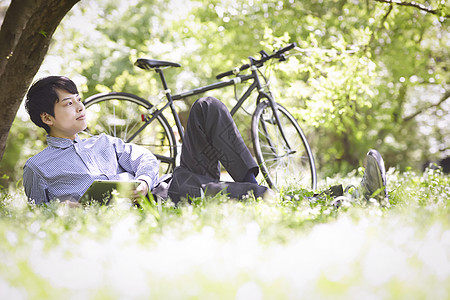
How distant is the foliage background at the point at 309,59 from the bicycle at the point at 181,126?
123 cm

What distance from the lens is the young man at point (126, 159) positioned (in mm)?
2494

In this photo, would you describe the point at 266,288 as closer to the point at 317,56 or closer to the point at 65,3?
the point at 65,3

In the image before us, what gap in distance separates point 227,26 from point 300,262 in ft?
23.4

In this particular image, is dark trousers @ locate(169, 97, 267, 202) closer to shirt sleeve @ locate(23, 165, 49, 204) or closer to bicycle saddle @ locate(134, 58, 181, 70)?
shirt sleeve @ locate(23, 165, 49, 204)

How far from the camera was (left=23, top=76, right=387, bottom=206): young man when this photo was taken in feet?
8.18

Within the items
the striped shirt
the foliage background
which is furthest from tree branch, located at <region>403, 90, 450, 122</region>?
the striped shirt

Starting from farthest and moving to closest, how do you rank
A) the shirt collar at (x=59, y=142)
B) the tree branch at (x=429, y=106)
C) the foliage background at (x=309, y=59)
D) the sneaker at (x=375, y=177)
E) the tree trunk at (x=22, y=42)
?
the tree branch at (x=429, y=106) < the foliage background at (x=309, y=59) < the tree trunk at (x=22, y=42) < the shirt collar at (x=59, y=142) < the sneaker at (x=375, y=177)

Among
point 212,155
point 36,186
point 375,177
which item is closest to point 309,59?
point 212,155

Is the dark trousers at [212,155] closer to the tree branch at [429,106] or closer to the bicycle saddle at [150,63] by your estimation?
the bicycle saddle at [150,63]

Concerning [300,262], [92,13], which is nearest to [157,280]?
[300,262]

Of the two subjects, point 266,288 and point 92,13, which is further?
point 92,13

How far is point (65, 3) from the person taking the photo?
115 inches

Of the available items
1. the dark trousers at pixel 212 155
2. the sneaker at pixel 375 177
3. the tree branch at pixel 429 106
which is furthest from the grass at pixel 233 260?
the tree branch at pixel 429 106

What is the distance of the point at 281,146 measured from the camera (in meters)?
3.79
